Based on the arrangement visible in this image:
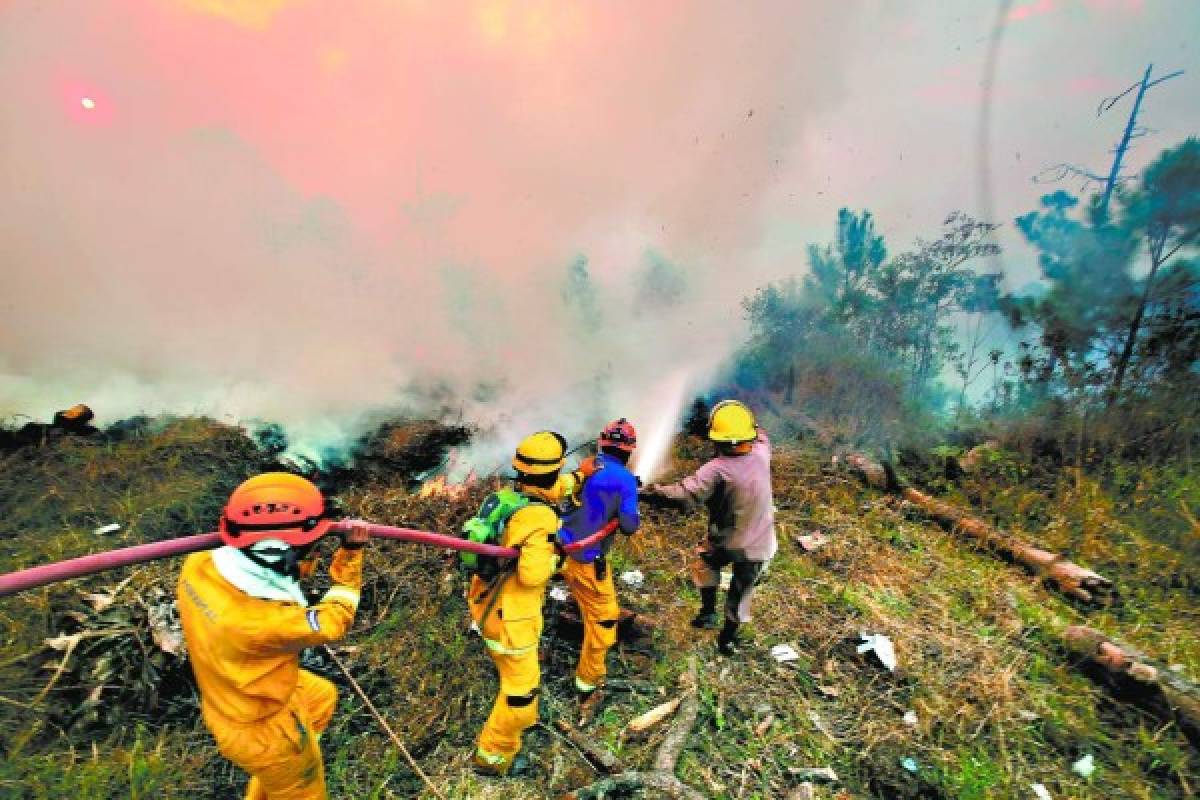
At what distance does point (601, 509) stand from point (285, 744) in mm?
2245

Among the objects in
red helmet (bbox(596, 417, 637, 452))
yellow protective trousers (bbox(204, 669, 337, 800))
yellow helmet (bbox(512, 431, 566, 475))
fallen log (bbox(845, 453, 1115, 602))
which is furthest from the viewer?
fallen log (bbox(845, 453, 1115, 602))

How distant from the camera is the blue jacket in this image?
12.4ft

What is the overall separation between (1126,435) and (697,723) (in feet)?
26.1

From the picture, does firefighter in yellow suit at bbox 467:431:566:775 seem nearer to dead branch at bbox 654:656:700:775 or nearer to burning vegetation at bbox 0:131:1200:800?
burning vegetation at bbox 0:131:1200:800

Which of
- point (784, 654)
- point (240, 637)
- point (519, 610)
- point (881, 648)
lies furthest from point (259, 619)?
point (881, 648)

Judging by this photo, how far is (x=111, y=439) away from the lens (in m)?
6.45

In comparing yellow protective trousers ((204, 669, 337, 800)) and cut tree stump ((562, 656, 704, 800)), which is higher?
yellow protective trousers ((204, 669, 337, 800))

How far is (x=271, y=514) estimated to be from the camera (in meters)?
2.16

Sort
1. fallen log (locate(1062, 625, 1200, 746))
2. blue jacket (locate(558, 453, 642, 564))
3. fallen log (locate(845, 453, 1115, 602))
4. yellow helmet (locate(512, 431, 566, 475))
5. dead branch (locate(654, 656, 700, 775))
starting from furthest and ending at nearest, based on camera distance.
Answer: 1. fallen log (locate(845, 453, 1115, 602))
2. blue jacket (locate(558, 453, 642, 564))
3. fallen log (locate(1062, 625, 1200, 746))
4. dead branch (locate(654, 656, 700, 775))
5. yellow helmet (locate(512, 431, 566, 475))

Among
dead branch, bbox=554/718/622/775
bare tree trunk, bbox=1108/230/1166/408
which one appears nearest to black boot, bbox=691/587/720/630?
dead branch, bbox=554/718/622/775

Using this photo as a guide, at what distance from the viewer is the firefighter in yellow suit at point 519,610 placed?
9.99 ft

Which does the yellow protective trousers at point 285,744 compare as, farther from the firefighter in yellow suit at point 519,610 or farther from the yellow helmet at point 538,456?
the yellow helmet at point 538,456

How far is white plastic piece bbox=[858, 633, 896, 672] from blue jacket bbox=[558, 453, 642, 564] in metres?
2.49

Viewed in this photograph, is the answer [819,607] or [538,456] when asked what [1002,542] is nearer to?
[819,607]
